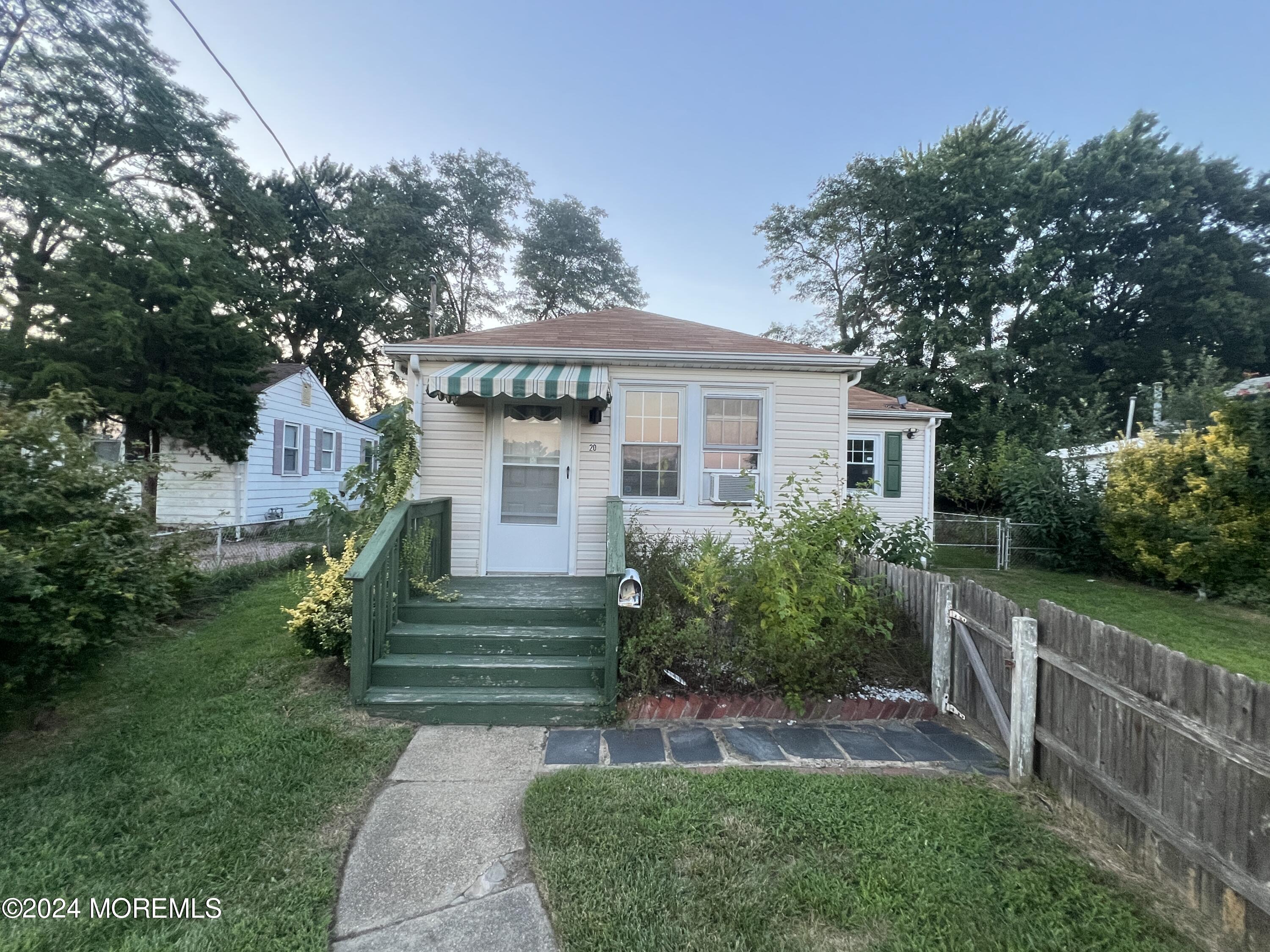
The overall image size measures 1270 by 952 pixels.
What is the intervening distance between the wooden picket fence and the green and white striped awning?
143 inches

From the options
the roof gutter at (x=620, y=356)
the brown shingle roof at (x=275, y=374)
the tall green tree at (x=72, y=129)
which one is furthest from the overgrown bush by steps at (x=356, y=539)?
the tall green tree at (x=72, y=129)

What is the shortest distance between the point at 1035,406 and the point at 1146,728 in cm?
2129

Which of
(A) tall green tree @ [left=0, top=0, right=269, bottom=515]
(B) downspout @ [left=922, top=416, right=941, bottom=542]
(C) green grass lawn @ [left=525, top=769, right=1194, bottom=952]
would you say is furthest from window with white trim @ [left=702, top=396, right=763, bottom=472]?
(A) tall green tree @ [left=0, top=0, right=269, bottom=515]

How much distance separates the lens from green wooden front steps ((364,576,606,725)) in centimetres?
385

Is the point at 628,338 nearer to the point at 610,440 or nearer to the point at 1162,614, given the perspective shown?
the point at 610,440

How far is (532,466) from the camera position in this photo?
621 centimetres

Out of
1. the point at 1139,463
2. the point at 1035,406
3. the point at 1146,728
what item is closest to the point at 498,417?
the point at 1146,728

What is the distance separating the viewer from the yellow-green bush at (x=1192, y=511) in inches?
297

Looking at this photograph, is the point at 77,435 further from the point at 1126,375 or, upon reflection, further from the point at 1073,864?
the point at 1126,375

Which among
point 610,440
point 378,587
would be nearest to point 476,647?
point 378,587

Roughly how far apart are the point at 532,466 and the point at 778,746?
3856 millimetres

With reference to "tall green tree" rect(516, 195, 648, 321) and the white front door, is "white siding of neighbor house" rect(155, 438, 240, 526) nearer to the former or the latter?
the white front door

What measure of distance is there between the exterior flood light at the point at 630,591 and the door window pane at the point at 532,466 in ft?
7.50

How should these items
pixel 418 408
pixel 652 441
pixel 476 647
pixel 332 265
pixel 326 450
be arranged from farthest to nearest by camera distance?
pixel 332 265, pixel 326 450, pixel 652 441, pixel 418 408, pixel 476 647
